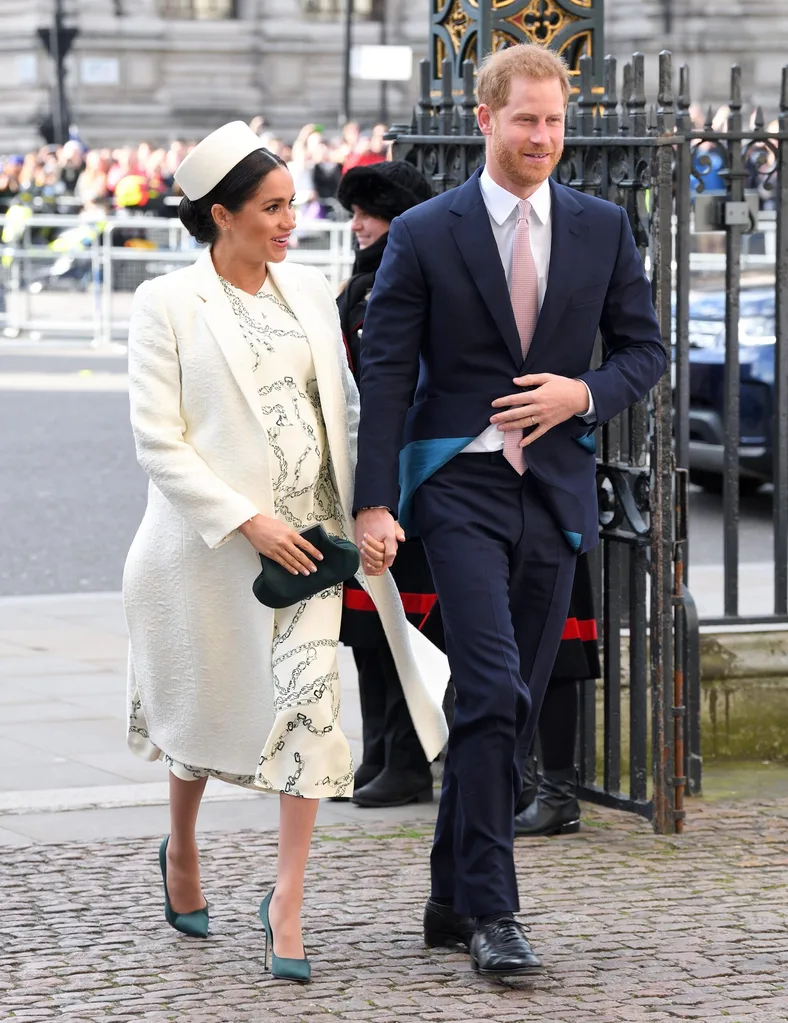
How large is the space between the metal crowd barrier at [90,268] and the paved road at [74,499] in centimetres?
421

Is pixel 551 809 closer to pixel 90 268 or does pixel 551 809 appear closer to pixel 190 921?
pixel 190 921

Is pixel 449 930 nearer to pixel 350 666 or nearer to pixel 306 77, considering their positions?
pixel 350 666

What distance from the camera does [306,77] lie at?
48969 mm

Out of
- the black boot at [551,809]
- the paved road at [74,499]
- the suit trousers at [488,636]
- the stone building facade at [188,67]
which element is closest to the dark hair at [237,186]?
the suit trousers at [488,636]

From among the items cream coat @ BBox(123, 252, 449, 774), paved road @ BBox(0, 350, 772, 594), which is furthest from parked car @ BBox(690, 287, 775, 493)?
cream coat @ BBox(123, 252, 449, 774)

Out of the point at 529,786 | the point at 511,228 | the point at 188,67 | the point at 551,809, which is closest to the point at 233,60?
the point at 188,67

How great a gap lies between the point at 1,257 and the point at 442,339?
19190mm

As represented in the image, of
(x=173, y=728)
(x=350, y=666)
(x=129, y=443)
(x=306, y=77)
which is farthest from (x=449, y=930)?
(x=306, y=77)

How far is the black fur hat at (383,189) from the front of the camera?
5.97m

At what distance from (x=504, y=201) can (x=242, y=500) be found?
2.92ft

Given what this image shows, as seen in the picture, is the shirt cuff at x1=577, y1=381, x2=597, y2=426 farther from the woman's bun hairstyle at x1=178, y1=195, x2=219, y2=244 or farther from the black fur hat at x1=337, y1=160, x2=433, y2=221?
the black fur hat at x1=337, y1=160, x2=433, y2=221

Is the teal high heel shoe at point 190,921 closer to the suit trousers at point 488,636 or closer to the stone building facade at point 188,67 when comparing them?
the suit trousers at point 488,636

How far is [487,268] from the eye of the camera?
4648mm

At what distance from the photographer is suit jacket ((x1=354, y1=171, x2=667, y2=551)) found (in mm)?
4641
